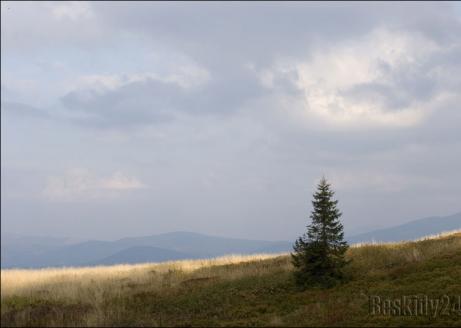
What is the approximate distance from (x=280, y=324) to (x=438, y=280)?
7.81 m

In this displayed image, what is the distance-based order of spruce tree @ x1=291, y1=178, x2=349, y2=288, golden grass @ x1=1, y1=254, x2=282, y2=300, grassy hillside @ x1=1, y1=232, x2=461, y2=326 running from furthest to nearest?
spruce tree @ x1=291, y1=178, x2=349, y2=288 → grassy hillside @ x1=1, y1=232, x2=461, y2=326 → golden grass @ x1=1, y1=254, x2=282, y2=300

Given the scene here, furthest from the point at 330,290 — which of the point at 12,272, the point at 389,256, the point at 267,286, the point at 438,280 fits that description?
the point at 12,272

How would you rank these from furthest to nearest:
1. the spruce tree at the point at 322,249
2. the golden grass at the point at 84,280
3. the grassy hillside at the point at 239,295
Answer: the spruce tree at the point at 322,249
the grassy hillside at the point at 239,295
the golden grass at the point at 84,280

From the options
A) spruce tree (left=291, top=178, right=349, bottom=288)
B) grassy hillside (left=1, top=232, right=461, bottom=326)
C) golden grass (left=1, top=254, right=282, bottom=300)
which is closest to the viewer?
golden grass (left=1, top=254, right=282, bottom=300)

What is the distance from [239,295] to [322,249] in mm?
4047

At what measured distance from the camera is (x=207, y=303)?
760 inches

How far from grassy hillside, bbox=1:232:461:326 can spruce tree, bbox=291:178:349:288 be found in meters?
0.73

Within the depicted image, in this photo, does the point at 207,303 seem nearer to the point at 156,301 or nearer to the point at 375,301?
the point at 156,301

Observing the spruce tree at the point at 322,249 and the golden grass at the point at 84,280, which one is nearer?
the golden grass at the point at 84,280

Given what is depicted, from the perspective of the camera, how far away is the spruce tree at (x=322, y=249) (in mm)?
20891

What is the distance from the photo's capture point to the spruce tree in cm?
2089

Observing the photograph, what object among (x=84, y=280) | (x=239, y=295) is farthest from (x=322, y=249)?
(x=84, y=280)

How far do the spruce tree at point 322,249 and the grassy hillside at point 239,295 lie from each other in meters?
0.73

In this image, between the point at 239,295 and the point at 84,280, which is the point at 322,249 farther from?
the point at 84,280
